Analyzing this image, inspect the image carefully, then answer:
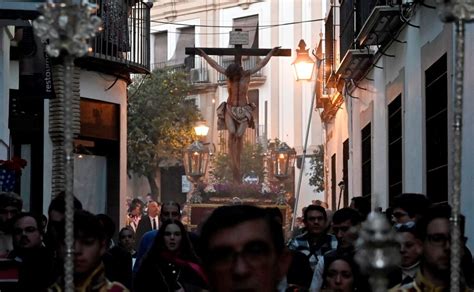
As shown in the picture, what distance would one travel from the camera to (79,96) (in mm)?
20078

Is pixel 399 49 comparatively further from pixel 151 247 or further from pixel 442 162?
pixel 151 247

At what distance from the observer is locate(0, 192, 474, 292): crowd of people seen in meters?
3.14

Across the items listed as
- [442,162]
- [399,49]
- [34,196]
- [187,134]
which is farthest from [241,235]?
[187,134]

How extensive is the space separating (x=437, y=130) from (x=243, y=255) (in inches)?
383

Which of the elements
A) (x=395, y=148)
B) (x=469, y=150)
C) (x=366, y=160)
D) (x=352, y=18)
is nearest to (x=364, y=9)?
(x=352, y=18)

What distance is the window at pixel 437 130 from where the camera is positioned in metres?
12.0

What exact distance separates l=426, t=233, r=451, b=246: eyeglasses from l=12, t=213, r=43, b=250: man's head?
308cm

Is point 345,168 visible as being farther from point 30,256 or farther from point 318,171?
point 30,256

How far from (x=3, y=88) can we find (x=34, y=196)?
4.86 m

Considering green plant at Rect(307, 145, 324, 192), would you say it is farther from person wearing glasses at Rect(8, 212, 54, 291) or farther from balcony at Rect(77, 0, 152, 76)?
person wearing glasses at Rect(8, 212, 54, 291)

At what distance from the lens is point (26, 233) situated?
24.6 ft

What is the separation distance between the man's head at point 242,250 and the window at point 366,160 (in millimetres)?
16295

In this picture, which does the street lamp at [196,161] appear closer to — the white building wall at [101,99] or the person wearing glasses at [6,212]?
the white building wall at [101,99]

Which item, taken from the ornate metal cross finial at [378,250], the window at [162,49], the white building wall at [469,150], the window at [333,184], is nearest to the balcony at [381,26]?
the white building wall at [469,150]
